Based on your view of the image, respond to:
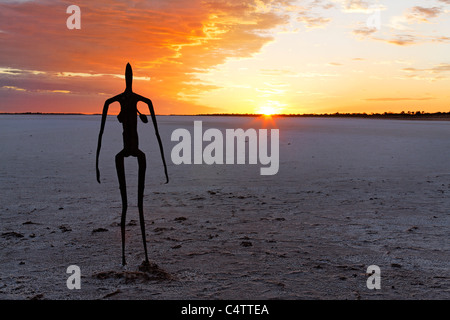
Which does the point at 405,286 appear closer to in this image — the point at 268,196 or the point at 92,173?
the point at 268,196

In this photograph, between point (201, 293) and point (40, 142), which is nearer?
point (201, 293)

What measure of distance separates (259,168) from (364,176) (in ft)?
12.1

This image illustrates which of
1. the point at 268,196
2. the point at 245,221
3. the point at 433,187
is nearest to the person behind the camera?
the point at 245,221

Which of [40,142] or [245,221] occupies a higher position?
[40,142]
